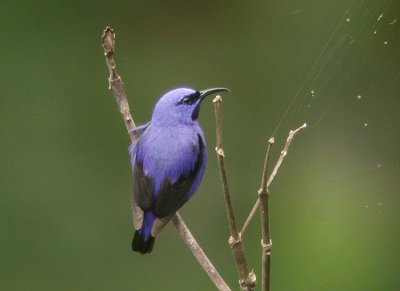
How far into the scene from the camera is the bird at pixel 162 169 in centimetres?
320

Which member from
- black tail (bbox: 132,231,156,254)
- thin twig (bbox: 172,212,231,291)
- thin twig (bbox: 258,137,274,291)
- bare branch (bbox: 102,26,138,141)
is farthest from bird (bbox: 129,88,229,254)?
thin twig (bbox: 258,137,274,291)

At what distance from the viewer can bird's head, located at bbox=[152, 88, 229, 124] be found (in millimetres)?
3352

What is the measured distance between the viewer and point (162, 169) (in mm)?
3229

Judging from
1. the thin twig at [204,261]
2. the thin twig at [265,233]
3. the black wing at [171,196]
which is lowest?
the black wing at [171,196]

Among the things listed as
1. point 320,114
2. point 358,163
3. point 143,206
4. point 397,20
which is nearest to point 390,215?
point 358,163

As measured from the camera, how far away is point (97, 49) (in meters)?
5.68

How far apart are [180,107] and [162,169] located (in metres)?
0.27

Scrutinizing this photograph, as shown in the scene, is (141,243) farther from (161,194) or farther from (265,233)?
(265,233)

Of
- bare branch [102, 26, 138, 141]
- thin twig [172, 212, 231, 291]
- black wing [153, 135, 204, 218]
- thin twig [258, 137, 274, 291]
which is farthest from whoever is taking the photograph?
black wing [153, 135, 204, 218]

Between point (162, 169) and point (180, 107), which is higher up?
point (180, 107)

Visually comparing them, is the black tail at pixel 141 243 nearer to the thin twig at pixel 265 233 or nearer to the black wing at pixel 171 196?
the black wing at pixel 171 196

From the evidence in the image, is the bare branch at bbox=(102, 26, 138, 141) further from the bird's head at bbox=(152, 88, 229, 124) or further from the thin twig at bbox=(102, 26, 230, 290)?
the bird's head at bbox=(152, 88, 229, 124)

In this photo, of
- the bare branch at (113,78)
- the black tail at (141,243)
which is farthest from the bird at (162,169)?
the bare branch at (113,78)

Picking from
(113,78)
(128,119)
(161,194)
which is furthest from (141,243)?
(113,78)
